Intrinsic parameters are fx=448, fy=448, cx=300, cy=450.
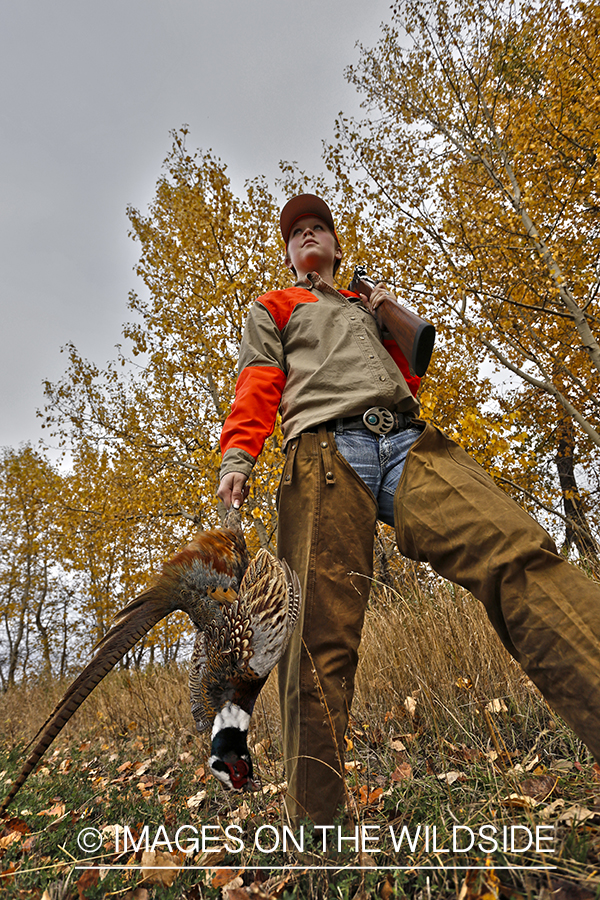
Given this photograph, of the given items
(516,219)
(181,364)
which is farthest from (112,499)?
(516,219)

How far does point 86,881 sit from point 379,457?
1857mm

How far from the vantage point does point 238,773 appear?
41.9 inches

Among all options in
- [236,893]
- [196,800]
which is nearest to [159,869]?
[236,893]

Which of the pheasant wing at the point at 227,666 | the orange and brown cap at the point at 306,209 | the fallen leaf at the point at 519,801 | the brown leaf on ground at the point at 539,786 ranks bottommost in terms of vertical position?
the brown leaf on ground at the point at 539,786

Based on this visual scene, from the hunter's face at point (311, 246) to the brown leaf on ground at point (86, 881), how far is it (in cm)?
259

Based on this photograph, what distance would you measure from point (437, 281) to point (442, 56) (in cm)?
382

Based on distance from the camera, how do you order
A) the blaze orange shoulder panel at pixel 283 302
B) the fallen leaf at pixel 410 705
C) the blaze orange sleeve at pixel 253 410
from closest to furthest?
1. the blaze orange sleeve at pixel 253 410
2. the blaze orange shoulder panel at pixel 283 302
3. the fallen leaf at pixel 410 705

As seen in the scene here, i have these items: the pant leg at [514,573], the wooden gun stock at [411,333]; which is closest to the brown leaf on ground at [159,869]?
the pant leg at [514,573]

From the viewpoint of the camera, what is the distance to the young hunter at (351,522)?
1.16 m

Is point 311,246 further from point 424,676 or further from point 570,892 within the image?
point 424,676

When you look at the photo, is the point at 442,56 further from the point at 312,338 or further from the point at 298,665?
the point at 298,665

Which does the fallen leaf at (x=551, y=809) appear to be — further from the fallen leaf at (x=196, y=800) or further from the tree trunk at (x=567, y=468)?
the tree trunk at (x=567, y=468)

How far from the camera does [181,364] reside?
27.2 ft

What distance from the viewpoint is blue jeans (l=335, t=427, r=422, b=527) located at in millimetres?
1656
